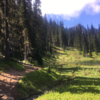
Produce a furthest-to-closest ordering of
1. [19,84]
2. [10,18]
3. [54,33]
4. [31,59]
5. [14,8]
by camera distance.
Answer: [54,33] → [31,59] → [14,8] → [10,18] → [19,84]

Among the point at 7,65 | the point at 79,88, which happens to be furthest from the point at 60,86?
the point at 7,65

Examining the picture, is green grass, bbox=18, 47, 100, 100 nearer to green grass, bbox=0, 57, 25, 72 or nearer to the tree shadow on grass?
the tree shadow on grass

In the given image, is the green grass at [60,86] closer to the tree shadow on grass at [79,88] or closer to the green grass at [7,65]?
the tree shadow on grass at [79,88]

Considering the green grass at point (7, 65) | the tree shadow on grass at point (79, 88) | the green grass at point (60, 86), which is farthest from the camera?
the green grass at point (7, 65)

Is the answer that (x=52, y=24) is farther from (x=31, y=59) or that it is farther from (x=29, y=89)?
(x=29, y=89)

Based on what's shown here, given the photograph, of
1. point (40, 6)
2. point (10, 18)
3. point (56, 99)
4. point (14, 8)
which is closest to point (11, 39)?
point (10, 18)

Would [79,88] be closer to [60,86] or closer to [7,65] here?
[60,86]

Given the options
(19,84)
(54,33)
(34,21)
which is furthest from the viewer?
(54,33)

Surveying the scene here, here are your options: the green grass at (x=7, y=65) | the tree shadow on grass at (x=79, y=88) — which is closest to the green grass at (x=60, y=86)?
the tree shadow on grass at (x=79, y=88)

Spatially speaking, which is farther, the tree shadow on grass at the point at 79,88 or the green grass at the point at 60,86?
the tree shadow on grass at the point at 79,88

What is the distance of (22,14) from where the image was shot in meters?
24.2

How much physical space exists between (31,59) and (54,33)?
326ft

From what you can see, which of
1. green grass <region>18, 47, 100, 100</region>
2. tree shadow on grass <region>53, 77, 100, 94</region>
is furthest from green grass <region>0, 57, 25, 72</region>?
tree shadow on grass <region>53, 77, 100, 94</region>

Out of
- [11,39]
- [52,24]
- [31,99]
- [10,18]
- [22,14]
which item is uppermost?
[52,24]
